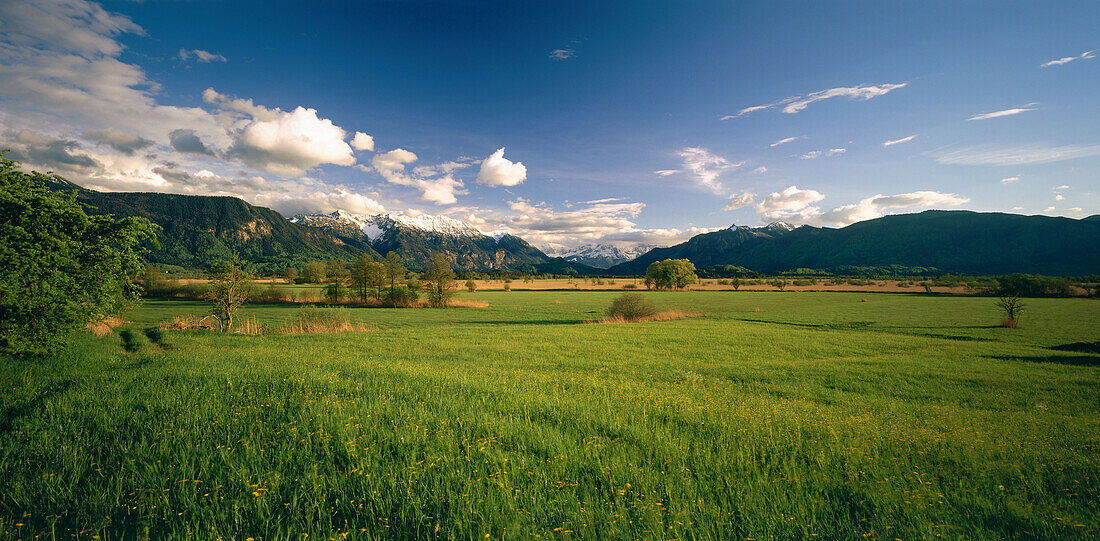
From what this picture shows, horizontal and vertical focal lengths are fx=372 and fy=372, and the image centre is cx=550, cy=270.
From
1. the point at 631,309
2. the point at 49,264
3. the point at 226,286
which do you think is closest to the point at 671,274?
the point at 631,309

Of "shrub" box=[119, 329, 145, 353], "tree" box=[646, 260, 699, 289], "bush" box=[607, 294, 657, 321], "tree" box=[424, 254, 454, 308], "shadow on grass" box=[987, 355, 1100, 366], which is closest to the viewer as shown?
"shrub" box=[119, 329, 145, 353]

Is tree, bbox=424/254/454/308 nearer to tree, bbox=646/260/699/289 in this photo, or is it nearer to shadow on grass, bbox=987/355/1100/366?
shadow on grass, bbox=987/355/1100/366

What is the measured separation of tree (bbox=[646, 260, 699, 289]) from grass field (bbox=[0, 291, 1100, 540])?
107 metres

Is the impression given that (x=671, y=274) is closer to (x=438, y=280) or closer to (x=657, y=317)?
(x=657, y=317)

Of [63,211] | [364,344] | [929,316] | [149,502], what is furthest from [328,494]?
[929,316]

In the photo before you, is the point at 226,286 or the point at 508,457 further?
the point at 226,286

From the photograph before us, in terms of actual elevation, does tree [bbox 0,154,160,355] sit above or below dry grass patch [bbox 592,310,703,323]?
above

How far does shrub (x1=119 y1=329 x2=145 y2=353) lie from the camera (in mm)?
19312

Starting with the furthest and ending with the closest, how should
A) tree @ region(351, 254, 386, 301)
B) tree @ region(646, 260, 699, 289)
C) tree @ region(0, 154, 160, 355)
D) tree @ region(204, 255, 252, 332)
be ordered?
tree @ region(646, 260, 699, 289), tree @ region(351, 254, 386, 301), tree @ region(204, 255, 252, 332), tree @ region(0, 154, 160, 355)

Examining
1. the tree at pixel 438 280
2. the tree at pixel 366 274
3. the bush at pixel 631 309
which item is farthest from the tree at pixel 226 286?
the bush at pixel 631 309

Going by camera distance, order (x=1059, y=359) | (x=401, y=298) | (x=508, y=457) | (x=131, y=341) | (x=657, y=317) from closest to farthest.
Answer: (x=508, y=457) < (x=1059, y=359) < (x=131, y=341) < (x=657, y=317) < (x=401, y=298)

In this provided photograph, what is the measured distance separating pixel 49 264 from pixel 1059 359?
4896 centimetres

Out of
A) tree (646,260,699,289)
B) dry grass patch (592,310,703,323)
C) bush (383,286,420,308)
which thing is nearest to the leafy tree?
bush (383,286,420,308)

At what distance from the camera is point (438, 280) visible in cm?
6128
